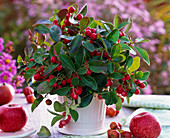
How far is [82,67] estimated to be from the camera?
0.81m

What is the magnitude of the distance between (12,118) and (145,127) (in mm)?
469

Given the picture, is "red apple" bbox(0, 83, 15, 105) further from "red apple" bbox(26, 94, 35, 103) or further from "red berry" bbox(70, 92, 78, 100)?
"red berry" bbox(70, 92, 78, 100)

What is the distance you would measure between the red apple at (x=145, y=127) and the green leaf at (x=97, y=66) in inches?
9.7

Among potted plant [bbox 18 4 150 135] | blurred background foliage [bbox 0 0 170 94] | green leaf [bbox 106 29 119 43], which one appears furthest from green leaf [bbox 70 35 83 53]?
blurred background foliage [bbox 0 0 170 94]

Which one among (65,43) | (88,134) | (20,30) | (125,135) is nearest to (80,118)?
(88,134)

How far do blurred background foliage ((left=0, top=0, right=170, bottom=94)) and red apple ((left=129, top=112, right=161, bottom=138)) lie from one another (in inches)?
91.4

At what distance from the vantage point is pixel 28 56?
3.21ft

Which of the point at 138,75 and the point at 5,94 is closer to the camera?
the point at 138,75

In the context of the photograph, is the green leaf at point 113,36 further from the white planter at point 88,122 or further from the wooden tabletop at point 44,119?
the wooden tabletop at point 44,119

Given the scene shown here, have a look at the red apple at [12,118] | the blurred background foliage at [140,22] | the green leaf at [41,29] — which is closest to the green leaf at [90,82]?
the green leaf at [41,29]

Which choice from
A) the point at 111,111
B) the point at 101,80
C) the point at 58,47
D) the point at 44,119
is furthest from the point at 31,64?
the point at 111,111

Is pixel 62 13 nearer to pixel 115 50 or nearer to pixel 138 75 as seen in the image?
pixel 115 50

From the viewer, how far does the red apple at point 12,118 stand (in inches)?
37.7

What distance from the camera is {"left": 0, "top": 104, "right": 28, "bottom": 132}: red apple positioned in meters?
0.96
